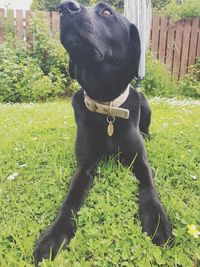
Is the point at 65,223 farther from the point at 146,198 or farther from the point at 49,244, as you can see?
the point at 146,198

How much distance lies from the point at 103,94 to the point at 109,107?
0.12 meters

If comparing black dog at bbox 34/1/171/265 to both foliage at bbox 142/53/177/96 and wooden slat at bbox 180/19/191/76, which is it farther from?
wooden slat at bbox 180/19/191/76

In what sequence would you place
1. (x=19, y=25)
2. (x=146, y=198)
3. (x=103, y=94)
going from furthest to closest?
(x=19, y=25)
(x=103, y=94)
(x=146, y=198)

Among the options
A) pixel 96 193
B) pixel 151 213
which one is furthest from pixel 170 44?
pixel 151 213

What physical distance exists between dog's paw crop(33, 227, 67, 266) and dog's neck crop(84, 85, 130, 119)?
83cm

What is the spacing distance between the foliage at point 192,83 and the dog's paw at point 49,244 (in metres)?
5.60

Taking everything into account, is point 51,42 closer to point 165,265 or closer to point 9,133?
point 9,133

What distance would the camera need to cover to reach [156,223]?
132 cm

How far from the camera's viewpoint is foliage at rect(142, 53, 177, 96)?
20.1ft

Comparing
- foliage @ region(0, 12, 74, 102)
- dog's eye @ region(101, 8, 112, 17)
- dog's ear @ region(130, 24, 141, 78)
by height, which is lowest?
foliage @ region(0, 12, 74, 102)

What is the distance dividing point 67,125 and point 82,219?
1569mm

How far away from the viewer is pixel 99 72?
1842mm

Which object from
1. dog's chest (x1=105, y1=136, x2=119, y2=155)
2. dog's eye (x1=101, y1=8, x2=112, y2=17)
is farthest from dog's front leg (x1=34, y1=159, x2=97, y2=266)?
dog's eye (x1=101, y1=8, x2=112, y2=17)

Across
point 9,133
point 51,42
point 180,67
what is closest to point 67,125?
point 9,133
